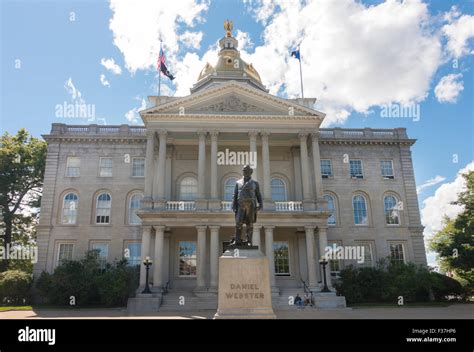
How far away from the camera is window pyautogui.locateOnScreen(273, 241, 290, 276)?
102 feet

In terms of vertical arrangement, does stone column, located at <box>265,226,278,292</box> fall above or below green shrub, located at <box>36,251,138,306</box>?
above

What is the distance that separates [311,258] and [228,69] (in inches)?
965

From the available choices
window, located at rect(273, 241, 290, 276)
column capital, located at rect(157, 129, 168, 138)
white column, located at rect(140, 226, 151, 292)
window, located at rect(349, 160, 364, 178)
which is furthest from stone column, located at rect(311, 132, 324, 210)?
white column, located at rect(140, 226, 151, 292)

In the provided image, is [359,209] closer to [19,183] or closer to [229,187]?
[229,187]

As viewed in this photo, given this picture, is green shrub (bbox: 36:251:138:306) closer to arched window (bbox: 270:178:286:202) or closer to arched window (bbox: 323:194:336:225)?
arched window (bbox: 270:178:286:202)

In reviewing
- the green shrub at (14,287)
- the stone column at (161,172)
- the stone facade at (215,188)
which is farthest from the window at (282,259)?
the green shrub at (14,287)

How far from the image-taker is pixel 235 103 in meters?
31.1

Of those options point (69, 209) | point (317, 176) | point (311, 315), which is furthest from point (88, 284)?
point (317, 176)

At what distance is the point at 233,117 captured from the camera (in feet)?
99.5

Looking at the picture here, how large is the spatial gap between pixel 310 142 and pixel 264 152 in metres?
4.51

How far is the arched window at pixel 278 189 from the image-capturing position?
33.9 metres

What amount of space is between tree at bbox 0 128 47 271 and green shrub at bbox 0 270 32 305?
613 cm

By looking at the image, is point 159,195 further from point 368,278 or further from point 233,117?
point 368,278

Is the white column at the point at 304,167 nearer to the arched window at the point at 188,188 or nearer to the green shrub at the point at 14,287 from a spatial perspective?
the arched window at the point at 188,188
